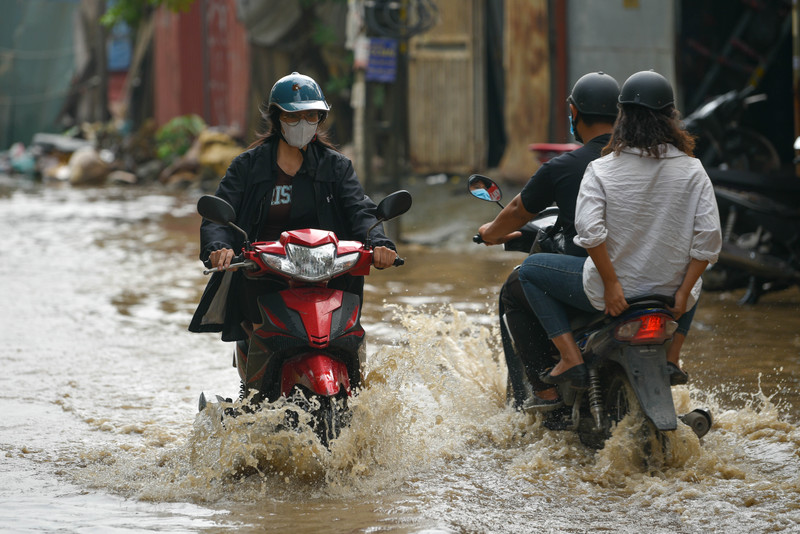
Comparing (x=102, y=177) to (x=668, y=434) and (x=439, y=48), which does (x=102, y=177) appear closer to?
(x=439, y=48)

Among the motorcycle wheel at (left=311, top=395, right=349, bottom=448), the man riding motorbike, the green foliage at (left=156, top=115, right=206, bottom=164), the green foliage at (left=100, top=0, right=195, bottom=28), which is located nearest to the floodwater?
the motorcycle wheel at (left=311, top=395, right=349, bottom=448)

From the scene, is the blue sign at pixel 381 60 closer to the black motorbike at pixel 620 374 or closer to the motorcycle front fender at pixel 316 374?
the black motorbike at pixel 620 374

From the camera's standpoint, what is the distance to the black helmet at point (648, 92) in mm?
4082

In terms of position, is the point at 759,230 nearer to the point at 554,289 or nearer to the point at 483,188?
the point at 483,188

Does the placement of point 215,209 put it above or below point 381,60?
below

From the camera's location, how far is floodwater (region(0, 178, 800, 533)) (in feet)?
12.5

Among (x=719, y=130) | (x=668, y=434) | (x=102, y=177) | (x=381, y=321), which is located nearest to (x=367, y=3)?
(x=719, y=130)

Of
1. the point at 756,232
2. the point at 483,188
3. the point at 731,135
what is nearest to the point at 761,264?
the point at 756,232

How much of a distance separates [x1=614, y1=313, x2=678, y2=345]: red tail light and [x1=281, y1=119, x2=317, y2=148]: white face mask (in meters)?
1.59

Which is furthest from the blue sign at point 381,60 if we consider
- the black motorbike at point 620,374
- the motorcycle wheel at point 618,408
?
the motorcycle wheel at point 618,408

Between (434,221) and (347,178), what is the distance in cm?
773

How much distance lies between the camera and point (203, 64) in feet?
77.9

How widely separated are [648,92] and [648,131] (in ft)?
0.50

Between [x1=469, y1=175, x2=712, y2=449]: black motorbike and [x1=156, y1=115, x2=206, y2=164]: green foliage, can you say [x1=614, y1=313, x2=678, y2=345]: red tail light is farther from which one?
[x1=156, y1=115, x2=206, y2=164]: green foliage
